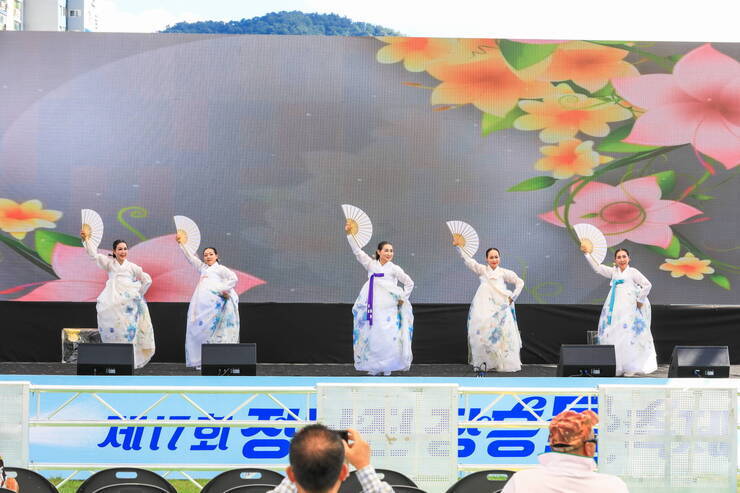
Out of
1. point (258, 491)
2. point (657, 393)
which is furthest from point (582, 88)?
point (258, 491)

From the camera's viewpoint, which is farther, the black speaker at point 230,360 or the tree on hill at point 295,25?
the tree on hill at point 295,25

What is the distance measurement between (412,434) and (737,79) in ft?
24.5

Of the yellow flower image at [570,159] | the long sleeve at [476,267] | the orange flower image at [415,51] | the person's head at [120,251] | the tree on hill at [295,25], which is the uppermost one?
the tree on hill at [295,25]

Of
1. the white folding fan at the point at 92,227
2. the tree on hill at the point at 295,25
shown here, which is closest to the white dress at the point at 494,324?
the white folding fan at the point at 92,227

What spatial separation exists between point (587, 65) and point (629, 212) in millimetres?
1530

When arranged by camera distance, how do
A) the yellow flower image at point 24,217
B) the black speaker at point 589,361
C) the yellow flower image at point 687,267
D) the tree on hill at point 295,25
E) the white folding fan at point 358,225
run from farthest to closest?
the tree on hill at point 295,25 → the yellow flower image at point 687,267 → the yellow flower image at point 24,217 → the white folding fan at point 358,225 → the black speaker at point 589,361

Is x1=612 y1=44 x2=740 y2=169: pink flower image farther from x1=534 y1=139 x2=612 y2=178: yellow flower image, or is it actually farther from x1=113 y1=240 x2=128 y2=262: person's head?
x1=113 y1=240 x2=128 y2=262: person's head

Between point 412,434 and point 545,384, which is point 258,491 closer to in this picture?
point 412,434

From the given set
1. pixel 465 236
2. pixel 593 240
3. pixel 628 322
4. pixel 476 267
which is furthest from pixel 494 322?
pixel 593 240

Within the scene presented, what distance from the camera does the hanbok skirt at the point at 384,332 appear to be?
26.9ft

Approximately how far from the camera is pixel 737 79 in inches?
389

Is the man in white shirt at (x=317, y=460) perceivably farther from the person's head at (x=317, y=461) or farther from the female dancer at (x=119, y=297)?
the female dancer at (x=119, y=297)

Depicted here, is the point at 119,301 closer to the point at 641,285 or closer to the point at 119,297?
the point at 119,297

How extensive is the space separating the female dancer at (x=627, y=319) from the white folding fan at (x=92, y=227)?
14.9 ft
